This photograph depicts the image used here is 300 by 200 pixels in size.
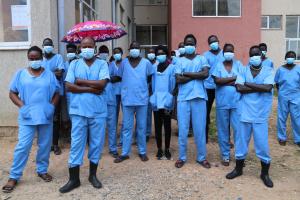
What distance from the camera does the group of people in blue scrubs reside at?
203 inches

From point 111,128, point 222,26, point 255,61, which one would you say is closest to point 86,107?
point 111,128

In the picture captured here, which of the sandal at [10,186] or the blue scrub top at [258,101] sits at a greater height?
the blue scrub top at [258,101]

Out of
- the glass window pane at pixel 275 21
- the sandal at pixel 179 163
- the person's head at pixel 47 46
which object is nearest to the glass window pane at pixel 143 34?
the glass window pane at pixel 275 21

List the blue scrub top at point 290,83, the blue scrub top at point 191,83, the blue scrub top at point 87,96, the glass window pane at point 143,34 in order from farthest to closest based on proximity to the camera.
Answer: the glass window pane at point 143,34, the blue scrub top at point 290,83, the blue scrub top at point 191,83, the blue scrub top at point 87,96

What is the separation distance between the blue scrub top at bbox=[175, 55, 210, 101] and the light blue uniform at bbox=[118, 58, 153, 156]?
24.7 inches

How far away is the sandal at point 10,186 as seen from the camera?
509cm

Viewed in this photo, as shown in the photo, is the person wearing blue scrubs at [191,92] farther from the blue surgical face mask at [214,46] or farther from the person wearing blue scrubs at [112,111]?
the person wearing blue scrubs at [112,111]

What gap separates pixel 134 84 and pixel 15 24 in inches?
114

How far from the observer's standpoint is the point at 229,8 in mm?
18047

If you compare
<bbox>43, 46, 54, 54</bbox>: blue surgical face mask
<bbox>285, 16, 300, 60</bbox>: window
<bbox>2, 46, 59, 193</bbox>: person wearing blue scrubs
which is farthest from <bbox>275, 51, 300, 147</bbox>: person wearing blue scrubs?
<bbox>285, 16, 300, 60</bbox>: window

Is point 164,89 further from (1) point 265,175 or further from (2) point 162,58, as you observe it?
(1) point 265,175

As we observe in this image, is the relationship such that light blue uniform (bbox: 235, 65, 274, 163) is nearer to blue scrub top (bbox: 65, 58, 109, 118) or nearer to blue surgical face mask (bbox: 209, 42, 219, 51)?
blue surgical face mask (bbox: 209, 42, 219, 51)

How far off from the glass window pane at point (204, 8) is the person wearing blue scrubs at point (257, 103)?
1312 centimetres

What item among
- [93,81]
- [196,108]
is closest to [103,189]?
[93,81]
